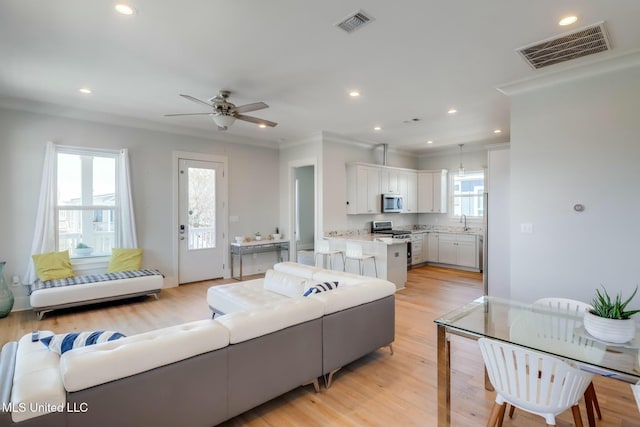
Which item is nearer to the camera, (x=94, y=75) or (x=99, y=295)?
(x=94, y=75)

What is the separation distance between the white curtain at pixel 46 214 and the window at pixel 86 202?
0.37 ft

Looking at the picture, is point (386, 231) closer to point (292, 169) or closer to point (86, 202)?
point (292, 169)

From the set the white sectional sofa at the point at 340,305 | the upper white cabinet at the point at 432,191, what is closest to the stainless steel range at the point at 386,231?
the upper white cabinet at the point at 432,191

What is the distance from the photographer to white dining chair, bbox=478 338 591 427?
1.51 metres

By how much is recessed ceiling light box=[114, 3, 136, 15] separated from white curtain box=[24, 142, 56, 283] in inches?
128

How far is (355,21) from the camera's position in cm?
245

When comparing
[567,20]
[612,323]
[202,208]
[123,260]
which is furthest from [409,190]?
[612,323]

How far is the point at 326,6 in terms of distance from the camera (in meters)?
2.28

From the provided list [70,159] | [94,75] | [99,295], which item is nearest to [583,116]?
[94,75]

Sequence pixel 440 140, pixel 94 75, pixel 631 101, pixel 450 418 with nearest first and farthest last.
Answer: pixel 450 418, pixel 631 101, pixel 94 75, pixel 440 140

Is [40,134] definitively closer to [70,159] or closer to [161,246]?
[70,159]

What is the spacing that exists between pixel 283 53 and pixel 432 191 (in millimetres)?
5964

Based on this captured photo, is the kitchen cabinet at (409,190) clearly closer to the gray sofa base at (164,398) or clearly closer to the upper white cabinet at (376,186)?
the upper white cabinet at (376,186)

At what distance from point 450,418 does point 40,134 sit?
19.6 feet
